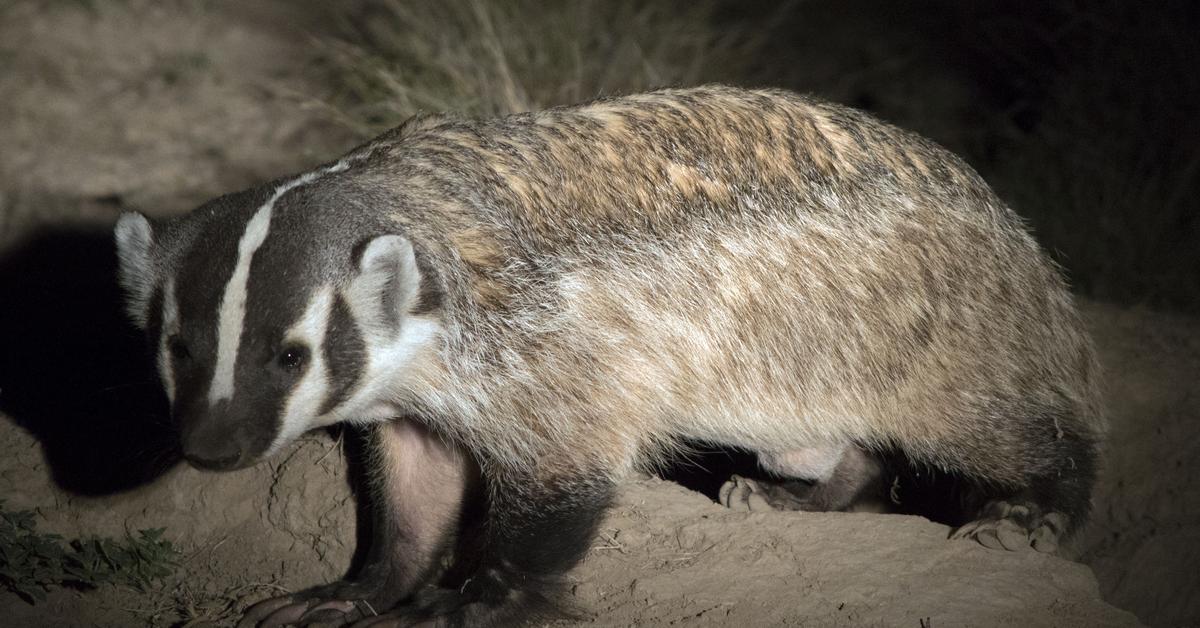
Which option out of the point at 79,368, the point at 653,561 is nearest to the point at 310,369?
the point at 653,561

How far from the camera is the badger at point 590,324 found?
3123 millimetres

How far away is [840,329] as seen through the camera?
404 cm

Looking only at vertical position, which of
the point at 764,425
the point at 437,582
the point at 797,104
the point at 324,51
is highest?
the point at 797,104

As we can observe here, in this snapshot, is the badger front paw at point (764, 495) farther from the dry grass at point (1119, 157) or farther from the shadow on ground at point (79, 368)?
the dry grass at point (1119, 157)

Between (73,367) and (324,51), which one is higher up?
(324,51)

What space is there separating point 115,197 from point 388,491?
309 centimetres


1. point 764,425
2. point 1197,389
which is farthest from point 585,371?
point 1197,389

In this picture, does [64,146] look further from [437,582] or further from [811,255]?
[811,255]

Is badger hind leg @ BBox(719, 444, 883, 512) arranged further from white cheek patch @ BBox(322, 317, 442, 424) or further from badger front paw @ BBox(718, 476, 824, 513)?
white cheek patch @ BBox(322, 317, 442, 424)

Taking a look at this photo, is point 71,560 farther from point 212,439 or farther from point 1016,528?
point 1016,528

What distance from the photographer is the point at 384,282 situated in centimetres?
317

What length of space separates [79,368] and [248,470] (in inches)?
44.2

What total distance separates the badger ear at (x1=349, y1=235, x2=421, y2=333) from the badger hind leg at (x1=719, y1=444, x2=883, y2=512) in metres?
1.92

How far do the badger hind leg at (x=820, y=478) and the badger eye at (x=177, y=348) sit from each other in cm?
237
